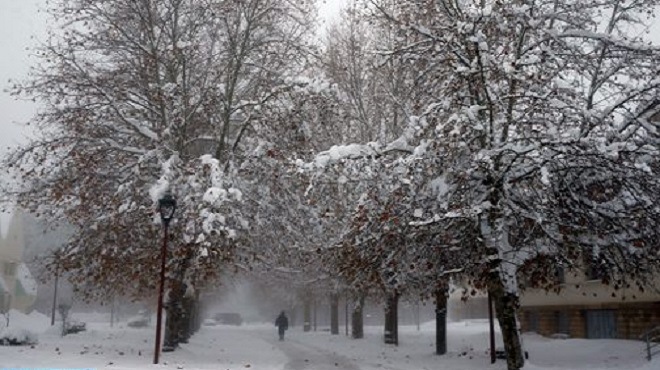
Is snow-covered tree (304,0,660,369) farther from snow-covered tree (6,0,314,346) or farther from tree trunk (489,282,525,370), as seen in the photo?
snow-covered tree (6,0,314,346)

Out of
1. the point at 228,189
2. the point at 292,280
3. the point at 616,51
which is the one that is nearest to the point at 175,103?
the point at 228,189

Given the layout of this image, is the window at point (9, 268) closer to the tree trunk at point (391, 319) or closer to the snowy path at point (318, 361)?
the tree trunk at point (391, 319)

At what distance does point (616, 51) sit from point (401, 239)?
6635mm

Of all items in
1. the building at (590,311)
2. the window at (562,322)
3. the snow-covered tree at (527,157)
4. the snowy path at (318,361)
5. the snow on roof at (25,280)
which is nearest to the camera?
the snow-covered tree at (527,157)

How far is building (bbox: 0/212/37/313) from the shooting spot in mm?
58750

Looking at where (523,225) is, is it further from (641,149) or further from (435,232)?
(641,149)

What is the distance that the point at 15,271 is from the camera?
60250mm

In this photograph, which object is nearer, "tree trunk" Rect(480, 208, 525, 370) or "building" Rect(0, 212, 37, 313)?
"tree trunk" Rect(480, 208, 525, 370)

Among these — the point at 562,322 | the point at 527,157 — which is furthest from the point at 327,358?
the point at 562,322

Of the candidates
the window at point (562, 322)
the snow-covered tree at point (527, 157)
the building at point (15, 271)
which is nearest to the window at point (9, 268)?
the building at point (15, 271)

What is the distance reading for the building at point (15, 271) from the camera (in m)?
58.8

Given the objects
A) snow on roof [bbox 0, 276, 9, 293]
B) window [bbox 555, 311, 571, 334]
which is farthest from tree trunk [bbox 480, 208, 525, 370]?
snow on roof [bbox 0, 276, 9, 293]

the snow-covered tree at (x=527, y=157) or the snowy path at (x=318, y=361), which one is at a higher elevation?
the snow-covered tree at (x=527, y=157)

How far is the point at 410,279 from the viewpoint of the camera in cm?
1917
